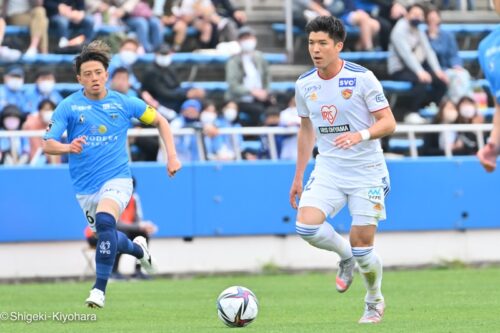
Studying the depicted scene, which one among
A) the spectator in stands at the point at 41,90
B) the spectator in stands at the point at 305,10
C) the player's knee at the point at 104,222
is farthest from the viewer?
the spectator in stands at the point at 305,10

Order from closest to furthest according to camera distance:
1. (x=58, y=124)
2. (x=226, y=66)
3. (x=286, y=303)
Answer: (x=58, y=124)
(x=286, y=303)
(x=226, y=66)

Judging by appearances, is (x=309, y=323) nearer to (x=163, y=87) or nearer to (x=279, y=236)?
(x=279, y=236)

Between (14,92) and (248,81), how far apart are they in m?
3.67

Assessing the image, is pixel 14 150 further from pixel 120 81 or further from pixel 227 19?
pixel 227 19

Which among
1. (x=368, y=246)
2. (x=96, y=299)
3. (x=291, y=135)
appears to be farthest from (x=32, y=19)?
(x=368, y=246)

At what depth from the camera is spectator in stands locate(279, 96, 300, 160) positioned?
19.3 m

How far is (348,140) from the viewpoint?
10.6m

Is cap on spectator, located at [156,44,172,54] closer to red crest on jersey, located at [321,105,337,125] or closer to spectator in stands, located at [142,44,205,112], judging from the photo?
spectator in stands, located at [142,44,205,112]

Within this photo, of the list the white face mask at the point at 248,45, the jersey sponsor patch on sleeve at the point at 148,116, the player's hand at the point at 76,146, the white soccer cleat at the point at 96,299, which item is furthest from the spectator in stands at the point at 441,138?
the white soccer cleat at the point at 96,299

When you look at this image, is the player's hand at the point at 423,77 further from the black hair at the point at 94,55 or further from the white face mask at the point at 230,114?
the black hair at the point at 94,55

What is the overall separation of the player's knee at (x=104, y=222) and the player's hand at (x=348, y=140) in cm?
258

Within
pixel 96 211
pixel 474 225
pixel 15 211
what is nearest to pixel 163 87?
pixel 15 211

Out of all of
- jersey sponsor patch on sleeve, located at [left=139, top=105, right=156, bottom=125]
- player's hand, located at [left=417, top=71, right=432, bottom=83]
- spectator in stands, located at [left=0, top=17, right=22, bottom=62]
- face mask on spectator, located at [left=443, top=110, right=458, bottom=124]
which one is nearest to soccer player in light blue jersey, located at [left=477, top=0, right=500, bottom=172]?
jersey sponsor patch on sleeve, located at [left=139, top=105, right=156, bottom=125]

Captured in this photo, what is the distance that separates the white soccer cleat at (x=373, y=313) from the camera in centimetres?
1127
